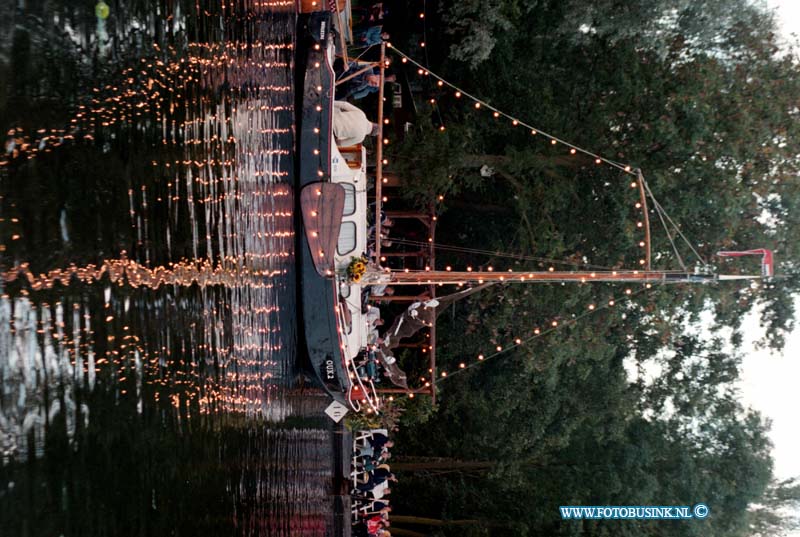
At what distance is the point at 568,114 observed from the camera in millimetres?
17062

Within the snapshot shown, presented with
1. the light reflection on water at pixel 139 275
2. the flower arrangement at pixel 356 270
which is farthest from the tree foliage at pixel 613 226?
the light reflection on water at pixel 139 275

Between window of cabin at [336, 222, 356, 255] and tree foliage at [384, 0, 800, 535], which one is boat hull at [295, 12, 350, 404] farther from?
tree foliage at [384, 0, 800, 535]

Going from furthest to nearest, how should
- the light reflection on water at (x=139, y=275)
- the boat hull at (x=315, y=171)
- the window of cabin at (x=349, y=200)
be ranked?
1. the window of cabin at (x=349, y=200)
2. the boat hull at (x=315, y=171)
3. the light reflection on water at (x=139, y=275)

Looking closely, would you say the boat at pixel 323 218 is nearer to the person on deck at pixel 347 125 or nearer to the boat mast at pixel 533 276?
the person on deck at pixel 347 125

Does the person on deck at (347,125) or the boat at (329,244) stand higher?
the person on deck at (347,125)

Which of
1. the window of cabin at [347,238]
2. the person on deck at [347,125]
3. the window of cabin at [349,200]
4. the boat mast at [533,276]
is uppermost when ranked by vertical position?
the person on deck at [347,125]

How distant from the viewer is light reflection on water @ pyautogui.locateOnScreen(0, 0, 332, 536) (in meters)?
4.77

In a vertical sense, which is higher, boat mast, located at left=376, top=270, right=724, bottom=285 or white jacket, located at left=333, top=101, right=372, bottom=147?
white jacket, located at left=333, top=101, right=372, bottom=147

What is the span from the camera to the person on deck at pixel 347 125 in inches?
470

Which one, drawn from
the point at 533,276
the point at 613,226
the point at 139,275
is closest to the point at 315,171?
the point at 533,276

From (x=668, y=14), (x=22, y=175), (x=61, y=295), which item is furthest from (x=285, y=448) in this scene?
(x=668, y=14)

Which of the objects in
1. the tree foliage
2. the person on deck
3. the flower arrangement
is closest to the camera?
the flower arrangement

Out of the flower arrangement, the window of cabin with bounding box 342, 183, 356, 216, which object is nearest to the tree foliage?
the window of cabin with bounding box 342, 183, 356, 216

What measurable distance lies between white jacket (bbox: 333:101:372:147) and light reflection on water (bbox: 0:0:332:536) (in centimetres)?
157
